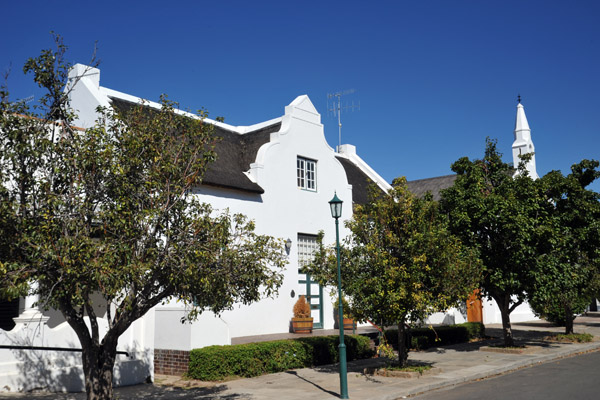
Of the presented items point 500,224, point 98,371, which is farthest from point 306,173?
point 98,371

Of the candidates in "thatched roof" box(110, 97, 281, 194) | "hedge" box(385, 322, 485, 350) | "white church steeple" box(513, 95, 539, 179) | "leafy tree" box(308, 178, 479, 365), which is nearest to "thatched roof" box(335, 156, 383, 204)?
"thatched roof" box(110, 97, 281, 194)

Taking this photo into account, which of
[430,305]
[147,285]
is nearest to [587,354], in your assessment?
[430,305]

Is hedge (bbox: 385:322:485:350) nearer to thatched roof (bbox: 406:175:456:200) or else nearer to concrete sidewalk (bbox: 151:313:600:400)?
concrete sidewalk (bbox: 151:313:600:400)

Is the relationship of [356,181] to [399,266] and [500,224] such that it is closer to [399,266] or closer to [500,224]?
[500,224]

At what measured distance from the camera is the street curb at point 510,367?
40.6 feet

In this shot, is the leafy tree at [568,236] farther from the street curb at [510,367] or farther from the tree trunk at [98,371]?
the tree trunk at [98,371]

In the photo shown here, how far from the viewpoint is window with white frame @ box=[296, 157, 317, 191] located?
21980mm

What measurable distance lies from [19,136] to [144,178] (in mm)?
1905

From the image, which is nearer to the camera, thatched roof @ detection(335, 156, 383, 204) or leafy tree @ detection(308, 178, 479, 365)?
leafy tree @ detection(308, 178, 479, 365)

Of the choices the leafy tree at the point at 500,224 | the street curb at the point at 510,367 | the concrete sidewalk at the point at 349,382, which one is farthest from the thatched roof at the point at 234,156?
the street curb at the point at 510,367

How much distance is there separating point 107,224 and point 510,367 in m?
13.2

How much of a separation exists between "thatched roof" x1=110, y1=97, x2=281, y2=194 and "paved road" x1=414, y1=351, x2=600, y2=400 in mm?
9795

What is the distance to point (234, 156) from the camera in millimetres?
20922

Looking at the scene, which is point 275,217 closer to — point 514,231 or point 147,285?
point 514,231
